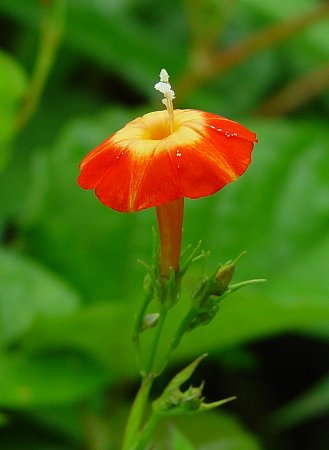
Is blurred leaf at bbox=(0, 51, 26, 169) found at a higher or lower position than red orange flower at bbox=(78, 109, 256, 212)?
higher

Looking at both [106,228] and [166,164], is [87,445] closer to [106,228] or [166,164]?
[106,228]

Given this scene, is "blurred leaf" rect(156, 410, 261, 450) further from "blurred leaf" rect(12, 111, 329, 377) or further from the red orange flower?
the red orange flower

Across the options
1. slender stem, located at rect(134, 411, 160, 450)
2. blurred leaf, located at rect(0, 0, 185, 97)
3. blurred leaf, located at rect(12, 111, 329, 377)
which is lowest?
slender stem, located at rect(134, 411, 160, 450)

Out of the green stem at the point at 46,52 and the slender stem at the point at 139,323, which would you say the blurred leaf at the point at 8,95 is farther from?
the slender stem at the point at 139,323

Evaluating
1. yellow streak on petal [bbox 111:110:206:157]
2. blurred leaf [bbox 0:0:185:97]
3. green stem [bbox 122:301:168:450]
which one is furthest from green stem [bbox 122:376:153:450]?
blurred leaf [bbox 0:0:185:97]

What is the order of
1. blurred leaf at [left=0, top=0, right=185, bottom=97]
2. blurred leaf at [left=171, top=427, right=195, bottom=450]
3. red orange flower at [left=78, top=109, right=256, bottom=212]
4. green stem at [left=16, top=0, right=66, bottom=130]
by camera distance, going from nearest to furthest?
red orange flower at [left=78, top=109, right=256, bottom=212]
blurred leaf at [left=171, top=427, right=195, bottom=450]
green stem at [left=16, top=0, right=66, bottom=130]
blurred leaf at [left=0, top=0, right=185, bottom=97]

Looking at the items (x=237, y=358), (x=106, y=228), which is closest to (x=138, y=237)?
(x=106, y=228)

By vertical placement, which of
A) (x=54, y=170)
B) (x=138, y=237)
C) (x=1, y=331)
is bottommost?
(x=1, y=331)

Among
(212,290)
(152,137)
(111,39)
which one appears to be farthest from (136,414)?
(111,39)
